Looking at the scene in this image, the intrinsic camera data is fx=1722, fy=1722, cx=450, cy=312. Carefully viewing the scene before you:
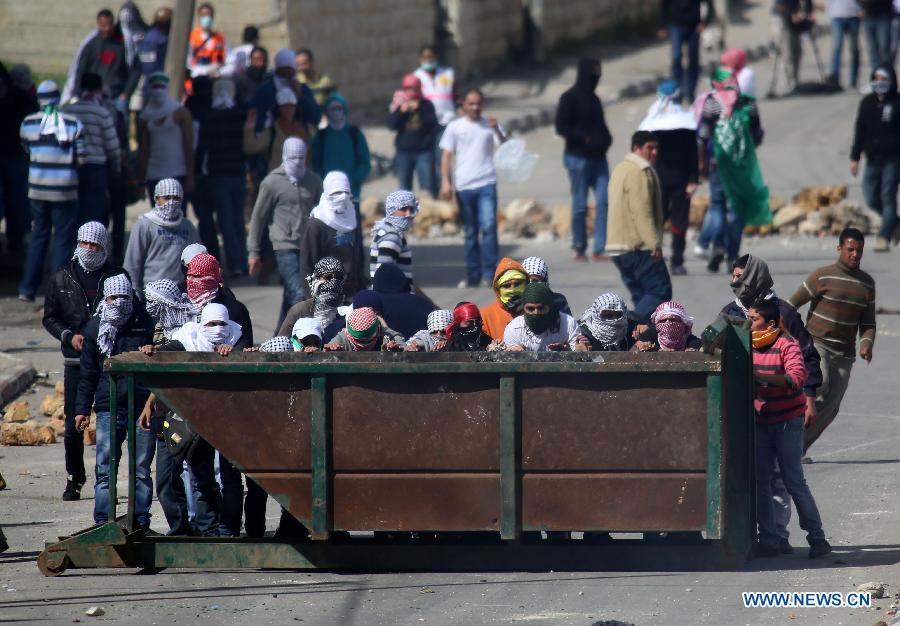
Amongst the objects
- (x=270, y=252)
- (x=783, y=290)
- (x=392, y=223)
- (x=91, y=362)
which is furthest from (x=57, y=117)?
(x=783, y=290)

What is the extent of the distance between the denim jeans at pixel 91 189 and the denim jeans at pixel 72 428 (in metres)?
5.13

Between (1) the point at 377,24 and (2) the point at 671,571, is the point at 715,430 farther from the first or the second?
(1) the point at 377,24

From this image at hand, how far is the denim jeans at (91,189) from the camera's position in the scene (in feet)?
48.3

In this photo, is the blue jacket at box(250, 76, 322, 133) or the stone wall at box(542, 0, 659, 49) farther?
the stone wall at box(542, 0, 659, 49)

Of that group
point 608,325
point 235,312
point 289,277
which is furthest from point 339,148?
point 608,325

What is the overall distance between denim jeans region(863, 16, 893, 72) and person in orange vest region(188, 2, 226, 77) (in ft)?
31.9

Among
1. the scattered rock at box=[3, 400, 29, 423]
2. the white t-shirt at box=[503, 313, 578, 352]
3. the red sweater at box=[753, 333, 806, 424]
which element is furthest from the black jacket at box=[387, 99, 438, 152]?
the red sweater at box=[753, 333, 806, 424]

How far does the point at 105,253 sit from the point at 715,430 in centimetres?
403

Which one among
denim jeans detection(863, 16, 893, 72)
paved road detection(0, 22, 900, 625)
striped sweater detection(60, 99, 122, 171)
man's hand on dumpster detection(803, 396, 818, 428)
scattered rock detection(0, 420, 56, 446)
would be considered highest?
denim jeans detection(863, 16, 893, 72)

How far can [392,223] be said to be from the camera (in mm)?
11906

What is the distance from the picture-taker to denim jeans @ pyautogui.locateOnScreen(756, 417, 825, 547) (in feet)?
28.8

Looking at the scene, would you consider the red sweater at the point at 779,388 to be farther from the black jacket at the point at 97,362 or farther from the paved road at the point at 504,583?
the black jacket at the point at 97,362

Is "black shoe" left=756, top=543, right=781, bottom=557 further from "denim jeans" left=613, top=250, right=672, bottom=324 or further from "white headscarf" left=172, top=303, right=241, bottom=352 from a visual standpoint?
"denim jeans" left=613, top=250, right=672, bottom=324

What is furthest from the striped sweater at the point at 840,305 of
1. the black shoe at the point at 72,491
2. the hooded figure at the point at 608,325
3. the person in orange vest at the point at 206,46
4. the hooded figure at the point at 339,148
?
the person in orange vest at the point at 206,46
